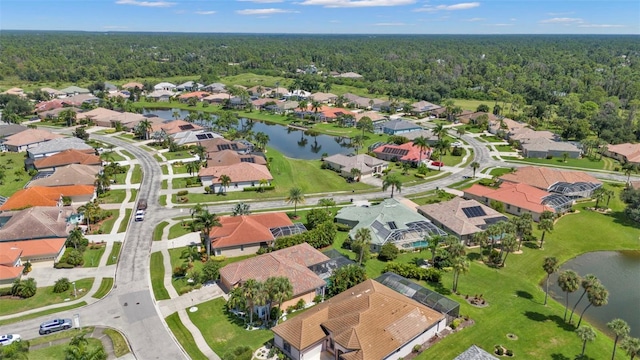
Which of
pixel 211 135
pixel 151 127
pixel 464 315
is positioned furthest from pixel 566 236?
pixel 151 127

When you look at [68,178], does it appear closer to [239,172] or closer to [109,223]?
[109,223]

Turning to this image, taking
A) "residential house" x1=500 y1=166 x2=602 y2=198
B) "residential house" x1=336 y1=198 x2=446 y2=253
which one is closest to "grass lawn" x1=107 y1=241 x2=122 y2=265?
"residential house" x1=336 y1=198 x2=446 y2=253

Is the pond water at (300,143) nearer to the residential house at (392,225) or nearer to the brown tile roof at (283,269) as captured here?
the residential house at (392,225)

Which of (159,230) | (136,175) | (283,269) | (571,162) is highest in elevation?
(283,269)

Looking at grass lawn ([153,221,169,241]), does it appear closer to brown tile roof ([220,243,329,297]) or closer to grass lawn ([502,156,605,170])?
brown tile roof ([220,243,329,297])

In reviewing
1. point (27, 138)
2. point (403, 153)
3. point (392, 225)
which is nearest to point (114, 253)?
point (392, 225)
